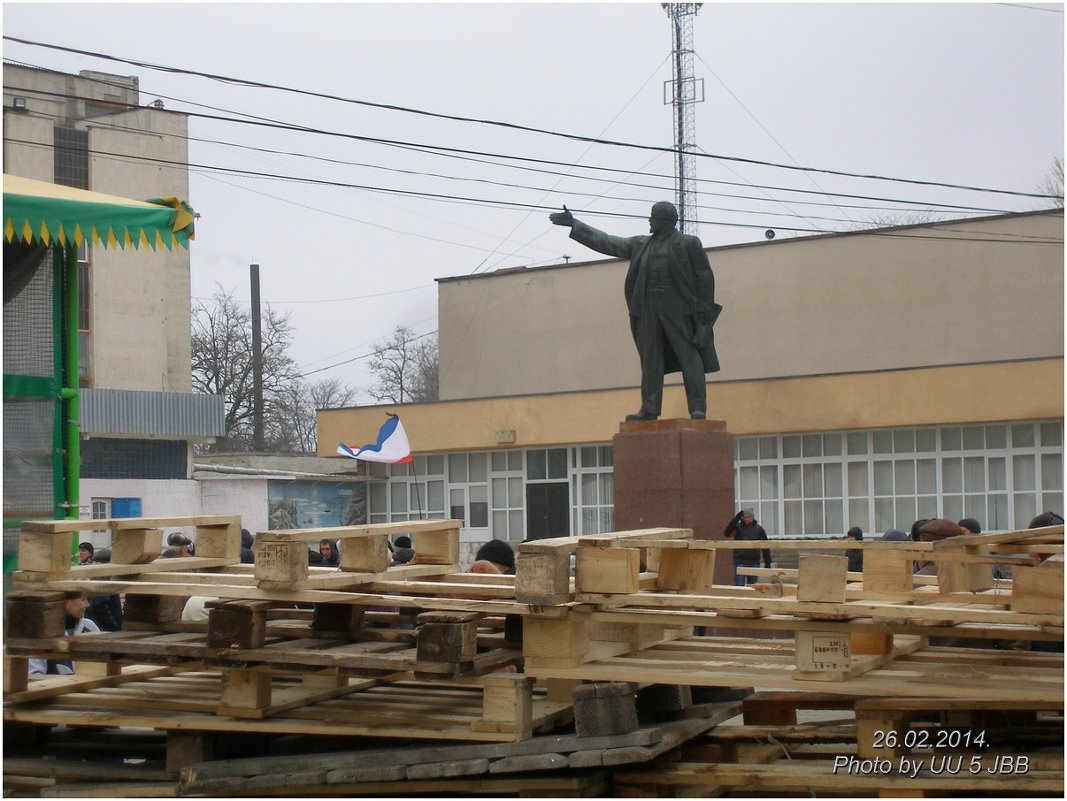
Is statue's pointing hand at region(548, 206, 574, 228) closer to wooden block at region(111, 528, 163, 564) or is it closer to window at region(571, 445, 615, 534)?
wooden block at region(111, 528, 163, 564)

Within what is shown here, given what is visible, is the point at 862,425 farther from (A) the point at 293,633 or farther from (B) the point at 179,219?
(A) the point at 293,633

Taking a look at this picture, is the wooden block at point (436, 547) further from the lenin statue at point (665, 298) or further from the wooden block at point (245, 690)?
the lenin statue at point (665, 298)

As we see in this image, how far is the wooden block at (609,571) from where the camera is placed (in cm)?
490

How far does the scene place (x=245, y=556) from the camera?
45.3ft

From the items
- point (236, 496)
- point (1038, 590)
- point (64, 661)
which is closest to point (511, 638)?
point (1038, 590)

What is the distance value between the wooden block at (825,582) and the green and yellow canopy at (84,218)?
505 centimetres

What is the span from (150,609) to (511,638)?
1.74 meters

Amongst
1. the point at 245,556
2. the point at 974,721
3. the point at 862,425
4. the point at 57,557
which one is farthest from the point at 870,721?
the point at 862,425

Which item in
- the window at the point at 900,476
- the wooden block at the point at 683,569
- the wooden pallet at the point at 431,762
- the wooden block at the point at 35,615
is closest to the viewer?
the wooden pallet at the point at 431,762

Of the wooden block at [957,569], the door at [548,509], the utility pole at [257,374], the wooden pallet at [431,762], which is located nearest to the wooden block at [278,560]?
the wooden pallet at [431,762]

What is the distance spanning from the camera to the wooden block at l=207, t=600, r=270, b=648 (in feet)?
17.4

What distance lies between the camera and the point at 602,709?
4.89 m

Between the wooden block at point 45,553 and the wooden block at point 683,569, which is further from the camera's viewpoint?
the wooden block at point 45,553

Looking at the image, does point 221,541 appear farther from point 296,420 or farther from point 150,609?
point 296,420
